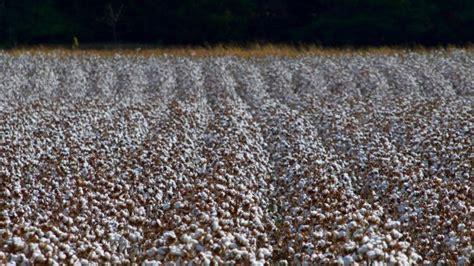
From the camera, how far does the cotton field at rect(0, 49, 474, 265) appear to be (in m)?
8.70

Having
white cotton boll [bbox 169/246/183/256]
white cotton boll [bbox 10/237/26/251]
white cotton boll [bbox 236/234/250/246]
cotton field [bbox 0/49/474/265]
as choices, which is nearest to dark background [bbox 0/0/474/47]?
cotton field [bbox 0/49/474/265]

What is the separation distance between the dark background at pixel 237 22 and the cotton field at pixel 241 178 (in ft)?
62.1

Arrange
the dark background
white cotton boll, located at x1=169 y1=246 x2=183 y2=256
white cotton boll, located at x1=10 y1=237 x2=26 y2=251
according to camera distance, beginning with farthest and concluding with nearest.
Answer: the dark background
white cotton boll, located at x1=169 y1=246 x2=183 y2=256
white cotton boll, located at x1=10 y1=237 x2=26 y2=251

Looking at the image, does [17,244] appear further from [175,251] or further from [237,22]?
[237,22]

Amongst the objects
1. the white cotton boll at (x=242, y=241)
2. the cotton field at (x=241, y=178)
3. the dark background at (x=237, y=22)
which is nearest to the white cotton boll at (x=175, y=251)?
the cotton field at (x=241, y=178)

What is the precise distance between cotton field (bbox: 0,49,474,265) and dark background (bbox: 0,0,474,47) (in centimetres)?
1893

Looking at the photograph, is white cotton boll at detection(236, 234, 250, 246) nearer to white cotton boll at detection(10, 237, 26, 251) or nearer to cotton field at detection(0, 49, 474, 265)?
cotton field at detection(0, 49, 474, 265)

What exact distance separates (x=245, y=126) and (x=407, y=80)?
11204 mm

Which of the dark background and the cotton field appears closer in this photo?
the cotton field

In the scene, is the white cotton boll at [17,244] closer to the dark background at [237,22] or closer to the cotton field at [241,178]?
the cotton field at [241,178]

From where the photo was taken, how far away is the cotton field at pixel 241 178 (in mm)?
8703

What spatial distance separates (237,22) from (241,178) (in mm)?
36256

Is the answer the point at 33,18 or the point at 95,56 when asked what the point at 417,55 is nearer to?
the point at 95,56

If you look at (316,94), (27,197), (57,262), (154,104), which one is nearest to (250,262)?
(57,262)
